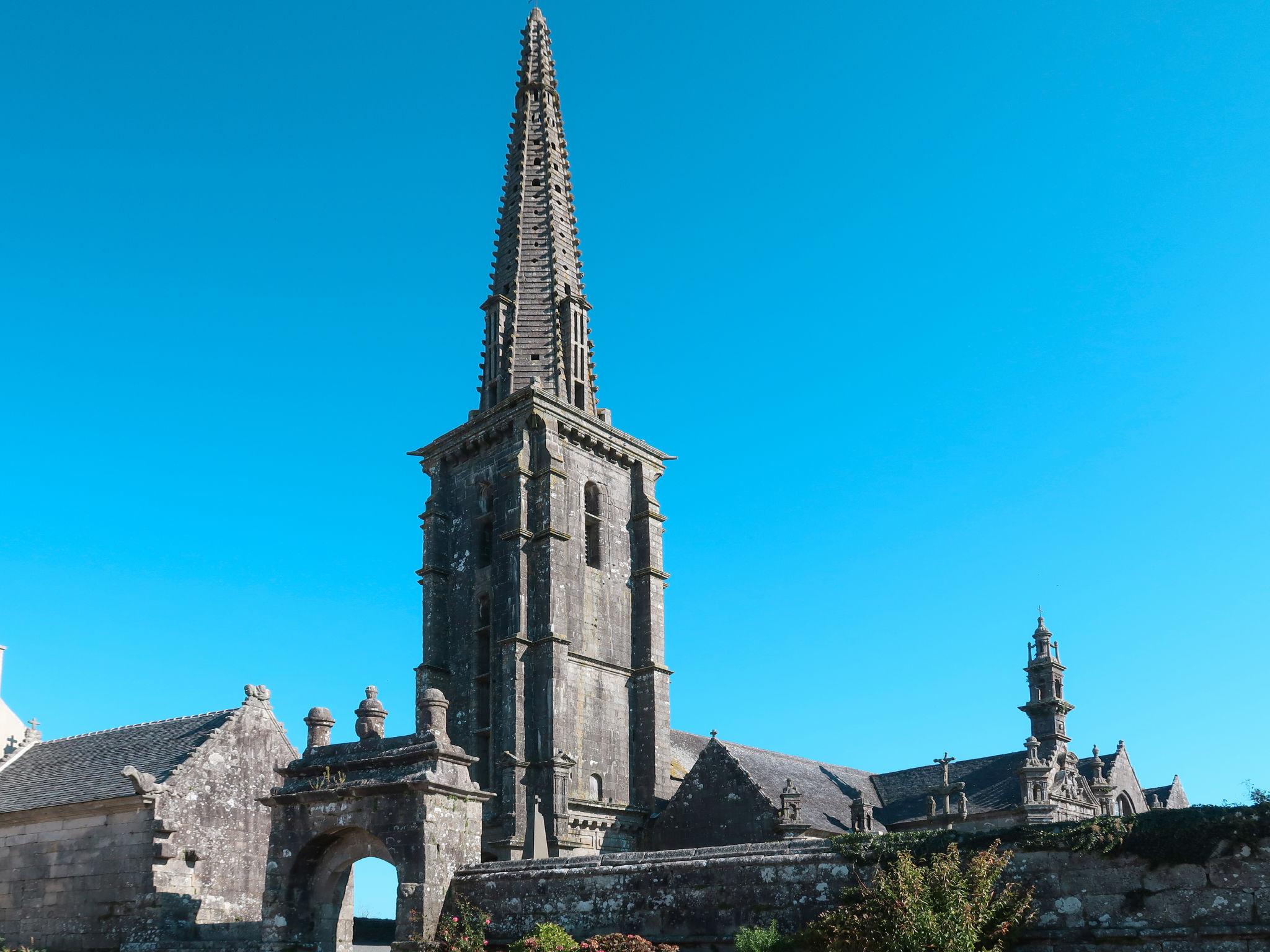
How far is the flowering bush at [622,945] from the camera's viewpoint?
11.8m

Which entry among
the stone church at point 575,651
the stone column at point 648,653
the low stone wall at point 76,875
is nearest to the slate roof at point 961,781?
the stone church at point 575,651

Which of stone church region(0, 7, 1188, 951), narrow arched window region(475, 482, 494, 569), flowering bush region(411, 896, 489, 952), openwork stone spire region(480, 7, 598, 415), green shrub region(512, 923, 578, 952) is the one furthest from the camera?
openwork stone spire region(480, 7, 598, 415)

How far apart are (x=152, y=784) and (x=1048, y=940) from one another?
1594 cm

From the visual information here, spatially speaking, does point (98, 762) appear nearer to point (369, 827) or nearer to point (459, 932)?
point (369, 827)

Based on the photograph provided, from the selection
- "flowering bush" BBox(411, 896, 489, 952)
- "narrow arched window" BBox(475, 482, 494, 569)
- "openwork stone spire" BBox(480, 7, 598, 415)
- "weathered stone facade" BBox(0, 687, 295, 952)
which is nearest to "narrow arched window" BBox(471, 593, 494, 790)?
"narrow arched window" BBox(475, 482, 494, 569)

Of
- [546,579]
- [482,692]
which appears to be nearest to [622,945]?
[546,579]

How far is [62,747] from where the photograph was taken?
85.1 ft

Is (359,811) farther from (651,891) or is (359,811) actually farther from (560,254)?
(560,254)

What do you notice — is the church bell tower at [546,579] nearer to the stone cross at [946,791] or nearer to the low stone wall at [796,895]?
the stone cross at [946,791]

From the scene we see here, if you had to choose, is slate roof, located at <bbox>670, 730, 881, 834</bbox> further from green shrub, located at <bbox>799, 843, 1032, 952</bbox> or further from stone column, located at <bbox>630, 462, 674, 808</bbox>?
green shrub, located at <bbox>799, 843, 1032, 952</bbox>

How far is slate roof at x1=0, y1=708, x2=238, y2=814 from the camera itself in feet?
72.7

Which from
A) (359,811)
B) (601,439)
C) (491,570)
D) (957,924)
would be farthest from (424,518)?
(957,924)

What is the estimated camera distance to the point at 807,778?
37250 mm

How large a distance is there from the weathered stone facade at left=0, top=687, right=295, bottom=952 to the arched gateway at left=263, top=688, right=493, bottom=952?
201 inches
